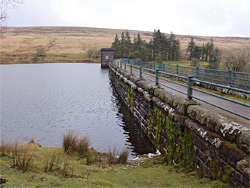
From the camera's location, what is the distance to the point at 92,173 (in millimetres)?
6098

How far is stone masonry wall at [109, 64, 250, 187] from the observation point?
3.95 meters

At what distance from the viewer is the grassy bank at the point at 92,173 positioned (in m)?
4.57

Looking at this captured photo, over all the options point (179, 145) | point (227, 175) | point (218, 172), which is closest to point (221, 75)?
point (179, 145)

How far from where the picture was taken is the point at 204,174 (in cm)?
512

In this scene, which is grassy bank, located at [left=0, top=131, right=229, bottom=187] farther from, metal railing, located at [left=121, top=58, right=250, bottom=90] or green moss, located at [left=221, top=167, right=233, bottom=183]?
metal railing, located at [left=121, top=58, right=250, bottom=90]

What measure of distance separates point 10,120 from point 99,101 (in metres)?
7.53

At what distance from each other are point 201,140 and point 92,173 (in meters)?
2.80

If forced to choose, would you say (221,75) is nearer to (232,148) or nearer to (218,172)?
(218,172)

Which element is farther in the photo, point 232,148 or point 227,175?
point 227,175

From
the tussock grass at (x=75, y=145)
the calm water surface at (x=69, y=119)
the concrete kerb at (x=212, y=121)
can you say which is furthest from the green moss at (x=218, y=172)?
the calm water surface at (x=69, y=119)

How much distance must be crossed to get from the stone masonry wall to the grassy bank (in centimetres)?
30

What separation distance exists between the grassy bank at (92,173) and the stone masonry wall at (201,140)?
0.30 m

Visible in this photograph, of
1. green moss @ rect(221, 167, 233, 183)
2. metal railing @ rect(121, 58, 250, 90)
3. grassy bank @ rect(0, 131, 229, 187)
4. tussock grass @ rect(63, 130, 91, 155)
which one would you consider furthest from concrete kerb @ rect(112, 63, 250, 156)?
tussock grass @ rect(63, 130, 91, 155)

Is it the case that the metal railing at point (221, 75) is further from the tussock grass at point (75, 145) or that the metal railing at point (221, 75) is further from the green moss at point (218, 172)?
Result: the tussock grass at point (75, 145)
